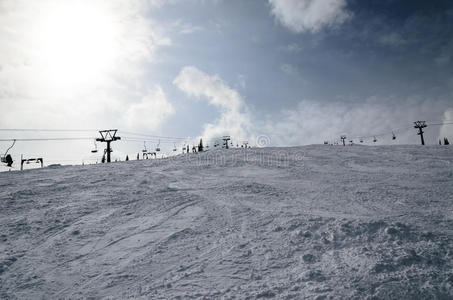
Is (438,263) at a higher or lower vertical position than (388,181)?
lower

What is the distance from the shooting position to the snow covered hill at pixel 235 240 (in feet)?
12.3

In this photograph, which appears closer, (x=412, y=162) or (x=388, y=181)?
(x=388, y=181)

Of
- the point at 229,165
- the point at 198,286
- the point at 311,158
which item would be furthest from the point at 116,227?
the point at 311,158

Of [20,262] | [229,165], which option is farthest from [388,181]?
[20,262]

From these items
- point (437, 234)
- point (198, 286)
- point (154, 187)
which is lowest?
point (198, 286)

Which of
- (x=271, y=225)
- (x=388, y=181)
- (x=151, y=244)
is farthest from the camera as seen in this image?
(x=388, y=181)

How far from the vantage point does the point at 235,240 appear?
5.03 m

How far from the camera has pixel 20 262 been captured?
16.0ft

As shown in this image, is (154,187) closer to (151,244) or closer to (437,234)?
(151,244)

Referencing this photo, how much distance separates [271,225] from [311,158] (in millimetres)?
10500

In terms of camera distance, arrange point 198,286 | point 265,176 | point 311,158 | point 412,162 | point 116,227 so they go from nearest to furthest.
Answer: point 198,286, point 116,227, point 265,176, point 412,162, point 311,158

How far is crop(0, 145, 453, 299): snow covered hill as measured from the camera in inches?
148

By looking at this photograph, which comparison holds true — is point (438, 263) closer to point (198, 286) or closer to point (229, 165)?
point (198, 286)

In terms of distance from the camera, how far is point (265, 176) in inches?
433
